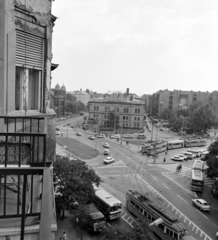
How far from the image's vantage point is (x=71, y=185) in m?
16.2

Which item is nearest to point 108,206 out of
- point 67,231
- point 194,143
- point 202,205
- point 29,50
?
point 67,231

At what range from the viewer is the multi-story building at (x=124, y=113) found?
225 ft

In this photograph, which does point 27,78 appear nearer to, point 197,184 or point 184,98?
point 197,184

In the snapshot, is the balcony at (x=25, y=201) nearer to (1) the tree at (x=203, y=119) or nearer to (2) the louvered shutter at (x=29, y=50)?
(2) the louvered shutter at (x=29, y=50)

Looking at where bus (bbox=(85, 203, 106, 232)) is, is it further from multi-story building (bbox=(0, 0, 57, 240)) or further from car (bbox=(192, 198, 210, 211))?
multi-story building (bbox=(0, 0, 57, 240))

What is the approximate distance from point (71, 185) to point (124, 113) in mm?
53817

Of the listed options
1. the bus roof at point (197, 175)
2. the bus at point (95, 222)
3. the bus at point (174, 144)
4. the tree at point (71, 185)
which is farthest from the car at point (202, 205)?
the bus at point (174, 144)

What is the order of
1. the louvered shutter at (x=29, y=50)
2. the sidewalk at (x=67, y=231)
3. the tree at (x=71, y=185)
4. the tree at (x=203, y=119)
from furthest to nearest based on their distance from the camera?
the tree at (x=203, y=119) < the tree at (x=71, y=185) < the sidewalk at (x=67, y=231) < the louvered shutter at (x=29, y=50)

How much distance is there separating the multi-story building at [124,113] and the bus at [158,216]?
49.4 m

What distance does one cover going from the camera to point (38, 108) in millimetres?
5785

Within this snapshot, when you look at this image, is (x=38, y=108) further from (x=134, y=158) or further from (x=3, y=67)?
(x=134, y=158)

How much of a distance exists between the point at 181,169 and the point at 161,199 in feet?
39.0

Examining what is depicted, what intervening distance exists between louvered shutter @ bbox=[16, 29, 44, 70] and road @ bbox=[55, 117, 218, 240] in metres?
14.9

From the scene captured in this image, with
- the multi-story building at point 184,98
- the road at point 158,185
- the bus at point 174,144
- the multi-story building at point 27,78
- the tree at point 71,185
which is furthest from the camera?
the multi-story building at point 184,98
